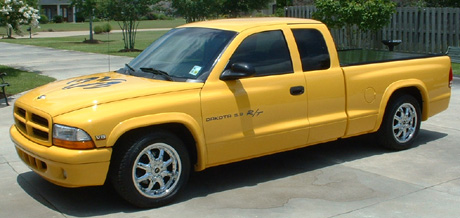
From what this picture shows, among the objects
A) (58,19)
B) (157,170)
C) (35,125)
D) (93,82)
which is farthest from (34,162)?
(58,19)

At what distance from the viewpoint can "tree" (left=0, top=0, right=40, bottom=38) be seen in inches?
592

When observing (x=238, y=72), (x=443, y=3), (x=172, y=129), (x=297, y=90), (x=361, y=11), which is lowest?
(x=172, y=129)

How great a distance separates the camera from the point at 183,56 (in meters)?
6.52

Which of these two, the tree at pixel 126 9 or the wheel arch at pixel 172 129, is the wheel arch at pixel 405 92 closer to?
the wheel arch at pixel 172 129

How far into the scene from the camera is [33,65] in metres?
19.8

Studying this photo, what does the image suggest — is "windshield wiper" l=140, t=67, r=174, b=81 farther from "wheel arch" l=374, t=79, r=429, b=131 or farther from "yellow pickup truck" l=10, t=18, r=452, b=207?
"wheel arch" l=374, t=79, r=429, b=131

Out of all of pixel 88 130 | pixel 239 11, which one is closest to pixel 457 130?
pixel 88 130

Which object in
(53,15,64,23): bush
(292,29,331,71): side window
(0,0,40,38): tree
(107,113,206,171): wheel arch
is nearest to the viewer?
(107,113,206,171): wheel arch

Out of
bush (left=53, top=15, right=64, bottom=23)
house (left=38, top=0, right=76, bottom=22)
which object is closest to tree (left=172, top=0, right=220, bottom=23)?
bush (left=53, top=15, right=64, bottom=23)

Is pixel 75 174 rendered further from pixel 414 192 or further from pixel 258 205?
pixel 414 192

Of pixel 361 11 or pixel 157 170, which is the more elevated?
pixel 361 11

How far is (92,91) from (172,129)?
2.74 feet

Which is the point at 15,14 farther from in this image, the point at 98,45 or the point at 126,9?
the point at 98,45

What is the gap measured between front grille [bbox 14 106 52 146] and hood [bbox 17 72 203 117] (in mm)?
67
